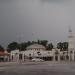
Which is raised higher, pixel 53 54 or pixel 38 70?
pixel 53 54

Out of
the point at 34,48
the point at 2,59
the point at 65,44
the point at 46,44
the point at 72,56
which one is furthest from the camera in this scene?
the point at 46,44

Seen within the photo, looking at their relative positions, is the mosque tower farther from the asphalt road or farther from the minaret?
the asphalt road

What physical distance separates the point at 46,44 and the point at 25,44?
42.0ft

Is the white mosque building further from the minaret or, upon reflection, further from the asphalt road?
the asphalt road

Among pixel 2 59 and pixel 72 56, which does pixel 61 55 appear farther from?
pixel 2 59

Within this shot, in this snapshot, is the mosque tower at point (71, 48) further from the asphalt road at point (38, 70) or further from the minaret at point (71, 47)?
the asphalt road at point (38, 70)

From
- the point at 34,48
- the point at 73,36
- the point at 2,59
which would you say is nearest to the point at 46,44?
the point at 34,48

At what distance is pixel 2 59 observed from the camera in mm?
116750

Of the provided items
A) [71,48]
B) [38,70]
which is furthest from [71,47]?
[38,70]

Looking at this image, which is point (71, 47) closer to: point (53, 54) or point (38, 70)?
point (53, 54)

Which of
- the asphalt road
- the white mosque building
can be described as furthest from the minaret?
the asphalt road

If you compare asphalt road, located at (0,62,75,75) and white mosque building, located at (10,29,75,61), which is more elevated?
white mosque building, located at (10,29,75,61)

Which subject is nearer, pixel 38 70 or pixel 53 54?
pixel 38 70

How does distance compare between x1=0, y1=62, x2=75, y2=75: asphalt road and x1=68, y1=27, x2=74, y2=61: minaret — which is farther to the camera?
x1=68, y1=27, x2=74, y2=61: minaret
